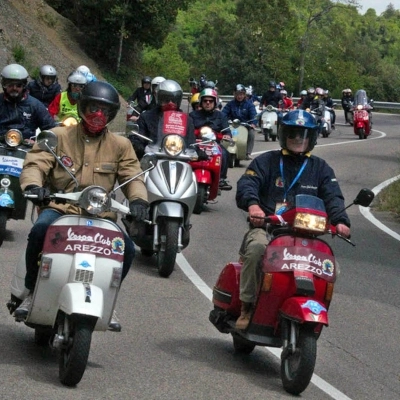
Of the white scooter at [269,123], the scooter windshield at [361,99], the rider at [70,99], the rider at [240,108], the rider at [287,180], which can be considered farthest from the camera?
the scooter windshield at [361,99]

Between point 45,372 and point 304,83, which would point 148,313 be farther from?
point 304,83

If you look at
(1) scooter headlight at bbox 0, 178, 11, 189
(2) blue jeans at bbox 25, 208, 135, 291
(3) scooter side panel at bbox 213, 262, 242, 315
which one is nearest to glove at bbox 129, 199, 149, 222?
(2) blue jeans at bbox 25, 208, 135, 291

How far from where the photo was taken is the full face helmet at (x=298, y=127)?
28.2ft

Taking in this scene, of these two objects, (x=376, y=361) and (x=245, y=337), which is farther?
(x=376, y=361)

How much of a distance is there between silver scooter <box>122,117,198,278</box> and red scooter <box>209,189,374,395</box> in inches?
153

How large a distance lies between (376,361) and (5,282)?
3.51 metres

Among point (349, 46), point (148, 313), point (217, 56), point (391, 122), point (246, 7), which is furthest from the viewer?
point (349, 46)

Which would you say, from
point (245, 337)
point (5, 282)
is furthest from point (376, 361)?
point (5, 282)

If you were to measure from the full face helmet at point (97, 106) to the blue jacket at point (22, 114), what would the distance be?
5.51 meters

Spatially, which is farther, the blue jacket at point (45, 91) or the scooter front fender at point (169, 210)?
the blue jacket at point (45, 91)

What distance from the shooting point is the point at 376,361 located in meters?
9.37

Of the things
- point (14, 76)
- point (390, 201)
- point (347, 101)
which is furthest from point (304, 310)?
point (347, 101)

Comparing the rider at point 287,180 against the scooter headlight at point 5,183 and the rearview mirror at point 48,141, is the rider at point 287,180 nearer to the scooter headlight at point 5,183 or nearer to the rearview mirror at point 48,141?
the rearview mirror at point 48,141

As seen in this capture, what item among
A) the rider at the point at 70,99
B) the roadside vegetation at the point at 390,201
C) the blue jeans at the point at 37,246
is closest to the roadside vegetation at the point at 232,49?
the roadside vegetation at the point at 390,201
